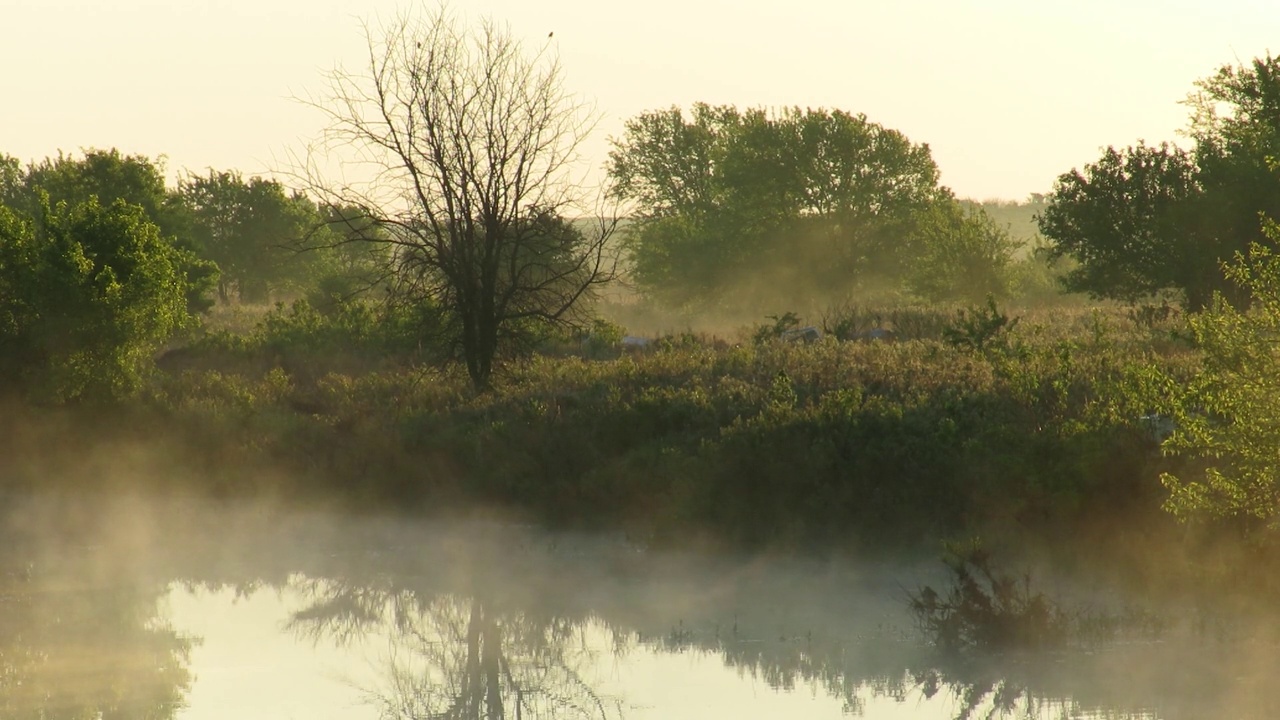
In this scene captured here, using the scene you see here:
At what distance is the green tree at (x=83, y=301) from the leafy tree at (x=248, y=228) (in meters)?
44.6

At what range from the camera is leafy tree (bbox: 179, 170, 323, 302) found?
232ft

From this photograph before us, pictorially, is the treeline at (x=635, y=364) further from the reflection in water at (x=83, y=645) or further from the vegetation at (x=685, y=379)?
the reflection in water at (x=83, y=645)

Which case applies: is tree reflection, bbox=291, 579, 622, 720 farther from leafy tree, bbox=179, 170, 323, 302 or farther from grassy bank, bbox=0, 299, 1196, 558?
leafy tree, bbox=179, 170, 323, 302

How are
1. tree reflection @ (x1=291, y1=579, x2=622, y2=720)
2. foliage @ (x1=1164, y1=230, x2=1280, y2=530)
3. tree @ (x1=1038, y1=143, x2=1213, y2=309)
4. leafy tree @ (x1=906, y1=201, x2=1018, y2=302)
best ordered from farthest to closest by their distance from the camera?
1. leafy tree @ (x1=906, y1=201, x2=1018, y2=302)
2. tree @ (x1=1038, y1=143, x2=1213, y2=309)
3. tree reflection @ (x1=291, y1=579, x2=622, y2=720)
4. foliage @ (x1=1164, y1=230, x2=1280, y2=530)

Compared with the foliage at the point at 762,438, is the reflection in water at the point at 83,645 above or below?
below

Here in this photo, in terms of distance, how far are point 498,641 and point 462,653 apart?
53 cm

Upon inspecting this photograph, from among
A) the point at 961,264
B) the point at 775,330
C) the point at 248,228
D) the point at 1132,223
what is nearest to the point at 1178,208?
the point at 1132,223

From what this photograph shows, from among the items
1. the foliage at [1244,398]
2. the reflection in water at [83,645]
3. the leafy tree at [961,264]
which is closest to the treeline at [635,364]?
the foliage at [1244,398]

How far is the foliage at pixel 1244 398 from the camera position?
11883mm

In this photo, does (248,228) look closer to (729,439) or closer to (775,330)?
(775,330)

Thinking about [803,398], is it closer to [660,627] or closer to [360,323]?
[660,627]

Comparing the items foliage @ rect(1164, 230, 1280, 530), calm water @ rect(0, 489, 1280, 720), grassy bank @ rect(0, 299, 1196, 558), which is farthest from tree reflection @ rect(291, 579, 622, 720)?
foliage @ rect(1164, 230, 1280, 530)

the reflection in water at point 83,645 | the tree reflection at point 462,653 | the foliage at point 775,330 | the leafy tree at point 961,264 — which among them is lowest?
the tree reflection at point 462,653

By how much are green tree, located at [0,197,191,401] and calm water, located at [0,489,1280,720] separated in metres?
5.38
